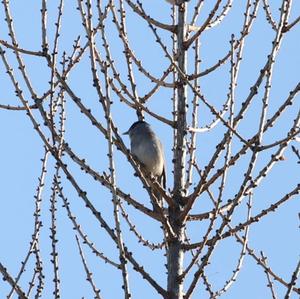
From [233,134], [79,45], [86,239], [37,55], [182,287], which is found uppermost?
[79,45]

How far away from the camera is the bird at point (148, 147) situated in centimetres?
783

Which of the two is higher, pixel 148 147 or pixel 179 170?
pixel 148 147

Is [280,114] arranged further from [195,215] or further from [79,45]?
[79,45]

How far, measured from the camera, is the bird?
308 inches

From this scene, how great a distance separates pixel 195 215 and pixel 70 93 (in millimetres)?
1027

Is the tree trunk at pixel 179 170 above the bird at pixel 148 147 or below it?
below

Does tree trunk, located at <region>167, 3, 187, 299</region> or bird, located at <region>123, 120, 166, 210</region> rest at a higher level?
bird, located at <region>123, 120, 166, 210</region>

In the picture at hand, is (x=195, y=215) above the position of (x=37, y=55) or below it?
below

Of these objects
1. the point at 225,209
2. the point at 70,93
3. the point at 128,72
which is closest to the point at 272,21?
the point at 128,72

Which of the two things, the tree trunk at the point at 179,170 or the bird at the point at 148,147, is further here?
the bird at the point at 148,147

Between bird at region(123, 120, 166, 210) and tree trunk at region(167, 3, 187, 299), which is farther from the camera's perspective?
bird at region(123, 120, 166, 210)

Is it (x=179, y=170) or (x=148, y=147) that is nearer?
(x=179, y=170)

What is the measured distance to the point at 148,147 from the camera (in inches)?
318

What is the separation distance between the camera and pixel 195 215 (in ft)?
14.6
